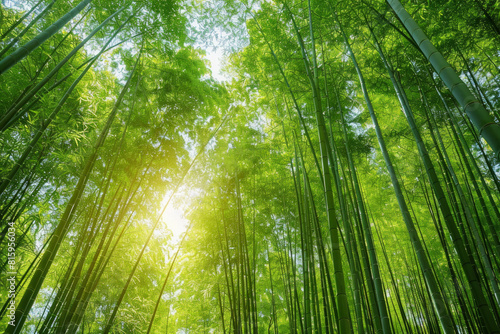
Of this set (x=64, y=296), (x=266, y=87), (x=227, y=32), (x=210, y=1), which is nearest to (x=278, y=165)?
(x=266, y=87)

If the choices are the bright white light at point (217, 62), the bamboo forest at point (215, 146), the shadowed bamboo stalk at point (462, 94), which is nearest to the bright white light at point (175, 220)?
the bamboo forest at point (215, 146)

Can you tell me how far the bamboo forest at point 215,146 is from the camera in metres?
2.71

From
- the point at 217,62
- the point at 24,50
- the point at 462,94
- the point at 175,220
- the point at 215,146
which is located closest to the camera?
the point at 462,94

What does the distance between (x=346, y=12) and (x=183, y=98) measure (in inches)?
89.0

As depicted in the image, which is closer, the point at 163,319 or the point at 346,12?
the point at 346,12

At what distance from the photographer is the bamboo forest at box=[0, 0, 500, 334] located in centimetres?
271

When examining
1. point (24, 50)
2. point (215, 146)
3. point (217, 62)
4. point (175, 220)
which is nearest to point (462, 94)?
point (24, 50)

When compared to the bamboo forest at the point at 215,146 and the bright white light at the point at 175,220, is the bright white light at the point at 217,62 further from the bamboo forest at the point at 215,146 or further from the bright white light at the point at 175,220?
the bright white light at the point at 175,220

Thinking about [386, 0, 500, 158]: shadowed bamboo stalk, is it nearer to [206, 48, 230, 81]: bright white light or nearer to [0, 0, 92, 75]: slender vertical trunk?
[0, 0, 92, 75]: slender vertical trunk

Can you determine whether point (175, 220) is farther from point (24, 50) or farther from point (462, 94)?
point (462, 94)

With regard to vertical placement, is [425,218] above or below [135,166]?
above

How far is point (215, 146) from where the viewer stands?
4328 mm

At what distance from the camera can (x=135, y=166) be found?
12.8ft

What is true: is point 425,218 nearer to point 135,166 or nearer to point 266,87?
point 266,87
